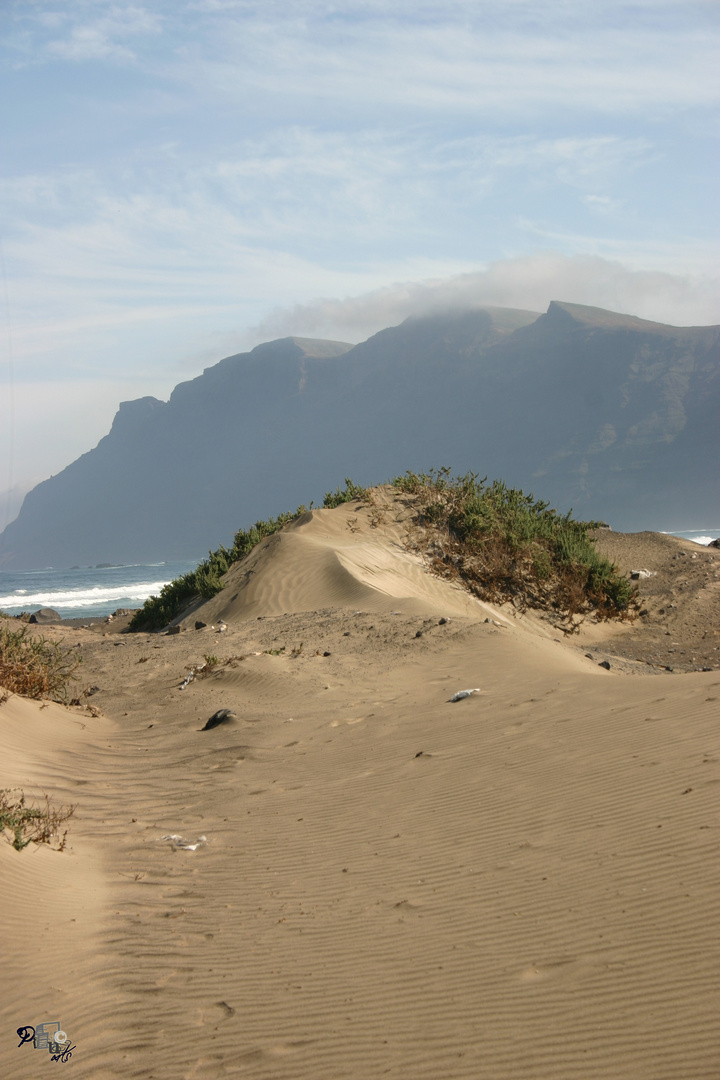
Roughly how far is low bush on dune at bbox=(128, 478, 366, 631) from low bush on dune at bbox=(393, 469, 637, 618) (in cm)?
289

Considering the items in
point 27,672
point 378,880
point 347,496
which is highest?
point 347,496

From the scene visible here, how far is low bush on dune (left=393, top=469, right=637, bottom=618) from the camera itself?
15570mm

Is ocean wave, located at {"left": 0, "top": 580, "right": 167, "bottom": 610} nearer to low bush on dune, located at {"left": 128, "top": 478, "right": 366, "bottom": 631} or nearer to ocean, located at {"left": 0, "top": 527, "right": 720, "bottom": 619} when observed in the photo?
ocean, located at {"left": 0, "top": 527, "right": 720, "bottom": 619}

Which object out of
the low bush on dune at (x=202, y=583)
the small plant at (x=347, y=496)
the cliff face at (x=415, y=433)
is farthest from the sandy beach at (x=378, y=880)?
the cliff face at (x=415, y=433)

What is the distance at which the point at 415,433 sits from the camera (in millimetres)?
150375

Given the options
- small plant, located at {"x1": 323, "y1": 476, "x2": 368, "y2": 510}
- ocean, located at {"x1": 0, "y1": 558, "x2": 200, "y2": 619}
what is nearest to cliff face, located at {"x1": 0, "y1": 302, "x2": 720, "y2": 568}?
ocean, located at {"x1": 0, "y1": 558, "x2": 200, "y2": 619}

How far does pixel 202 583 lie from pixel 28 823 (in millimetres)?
12191

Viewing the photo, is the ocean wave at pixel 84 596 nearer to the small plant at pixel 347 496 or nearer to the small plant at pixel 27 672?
the small plant at pixel 347 496

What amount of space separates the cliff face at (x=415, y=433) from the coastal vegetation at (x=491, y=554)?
327ft

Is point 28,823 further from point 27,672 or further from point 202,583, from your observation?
point 202,583

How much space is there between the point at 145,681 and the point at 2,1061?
7685 mm

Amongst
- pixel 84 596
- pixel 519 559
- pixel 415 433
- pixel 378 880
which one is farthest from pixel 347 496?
pixel 415 433

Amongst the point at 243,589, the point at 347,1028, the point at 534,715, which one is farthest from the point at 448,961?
the point at 243,589

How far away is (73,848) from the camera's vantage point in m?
5.15
